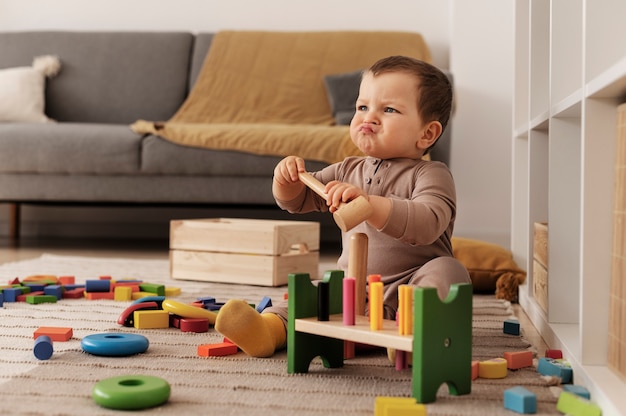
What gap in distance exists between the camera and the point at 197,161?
8.77ft

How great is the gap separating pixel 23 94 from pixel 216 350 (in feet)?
8.08

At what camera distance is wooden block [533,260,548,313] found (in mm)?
1416

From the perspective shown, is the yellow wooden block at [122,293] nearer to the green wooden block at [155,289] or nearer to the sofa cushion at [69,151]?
the green wooden block at [155,289]

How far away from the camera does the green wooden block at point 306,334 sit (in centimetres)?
103

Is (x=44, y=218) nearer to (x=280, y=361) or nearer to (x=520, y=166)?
(x=520, y=166)

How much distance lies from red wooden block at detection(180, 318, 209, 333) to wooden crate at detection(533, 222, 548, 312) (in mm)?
625

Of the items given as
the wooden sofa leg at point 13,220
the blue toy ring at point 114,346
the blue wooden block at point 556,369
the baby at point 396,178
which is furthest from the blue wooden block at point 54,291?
the wooden sofa leg at point 13,220

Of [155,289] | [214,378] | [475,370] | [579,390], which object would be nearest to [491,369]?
[475,370]

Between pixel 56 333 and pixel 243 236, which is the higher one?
pixel 243 236

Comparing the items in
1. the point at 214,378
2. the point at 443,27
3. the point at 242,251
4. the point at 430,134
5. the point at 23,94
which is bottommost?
the point at 214,378

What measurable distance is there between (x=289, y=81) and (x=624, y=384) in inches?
101

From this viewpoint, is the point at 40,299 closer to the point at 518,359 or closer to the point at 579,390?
the point at 518,359

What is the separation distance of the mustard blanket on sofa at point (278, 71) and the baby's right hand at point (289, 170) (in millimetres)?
1984

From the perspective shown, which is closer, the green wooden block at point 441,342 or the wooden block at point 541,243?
the green wooden block at point 441,342
